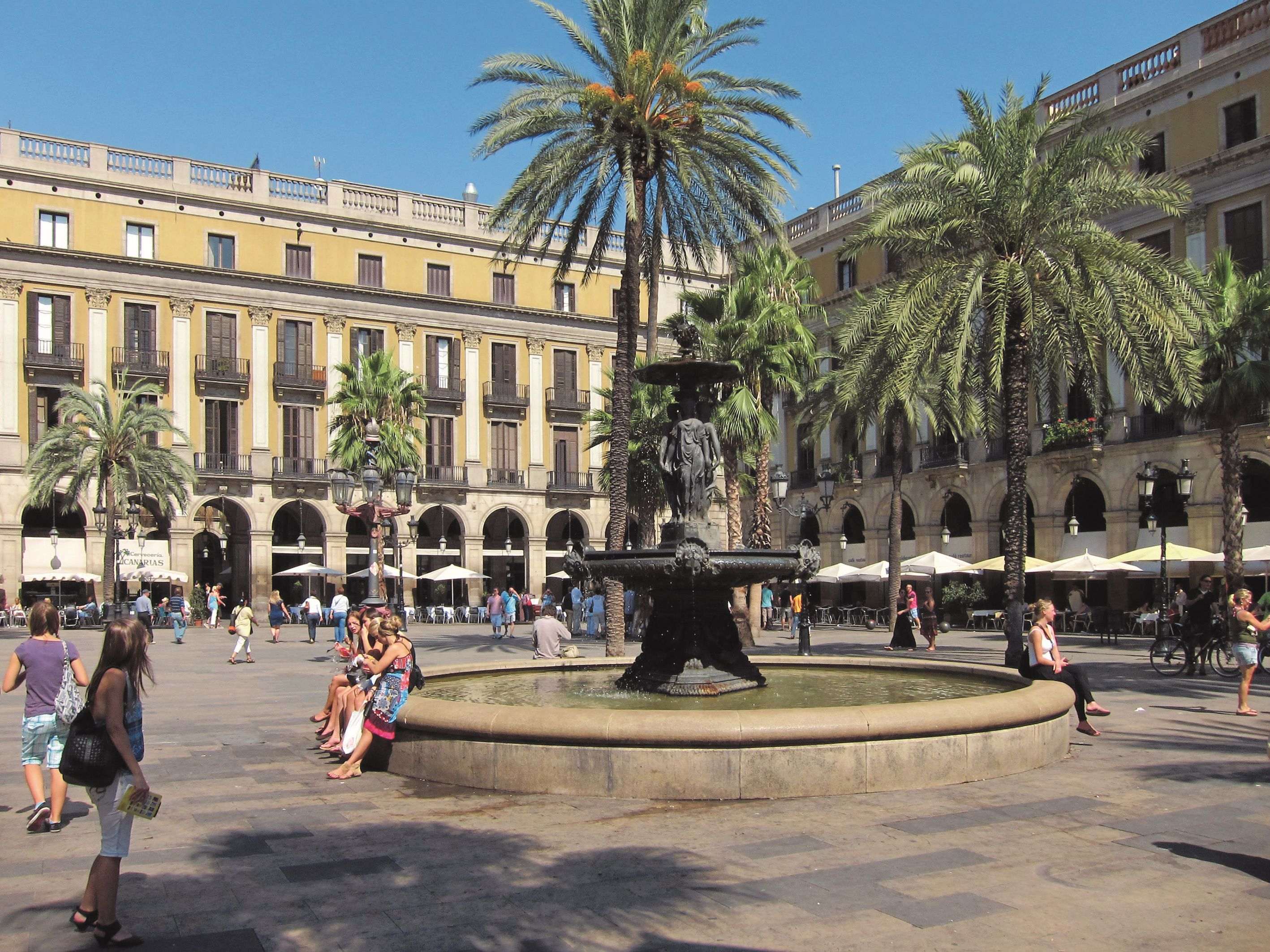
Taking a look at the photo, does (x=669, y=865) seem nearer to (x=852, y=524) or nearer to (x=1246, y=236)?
(x=1246, y=236)

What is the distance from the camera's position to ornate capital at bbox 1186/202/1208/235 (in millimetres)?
33000

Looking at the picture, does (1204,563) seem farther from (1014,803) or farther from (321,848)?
(321,848)

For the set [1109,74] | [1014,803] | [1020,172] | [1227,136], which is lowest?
[1014,803]

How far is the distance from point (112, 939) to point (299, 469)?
44989 millimetres

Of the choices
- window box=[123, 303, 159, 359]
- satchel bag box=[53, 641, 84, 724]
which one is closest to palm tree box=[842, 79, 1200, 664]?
satchel bag box=[53, 641, 84, 724]

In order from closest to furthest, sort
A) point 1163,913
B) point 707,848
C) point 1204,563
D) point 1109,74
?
point 1163,913, point 707,848, point 1204,563, point 1109,74

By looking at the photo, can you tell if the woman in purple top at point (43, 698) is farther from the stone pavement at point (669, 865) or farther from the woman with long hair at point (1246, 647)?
the woman with long hair at point (1246, 647)

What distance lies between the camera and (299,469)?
159ft

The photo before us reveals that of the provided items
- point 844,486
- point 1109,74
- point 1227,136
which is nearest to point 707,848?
point 1227,136

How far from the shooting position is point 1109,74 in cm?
3584

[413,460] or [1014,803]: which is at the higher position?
[413,460]

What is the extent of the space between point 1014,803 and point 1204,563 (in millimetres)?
27400

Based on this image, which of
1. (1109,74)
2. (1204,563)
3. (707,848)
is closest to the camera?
(707,848)

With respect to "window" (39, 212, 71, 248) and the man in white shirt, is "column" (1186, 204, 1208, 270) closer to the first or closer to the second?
the man in white shirt
